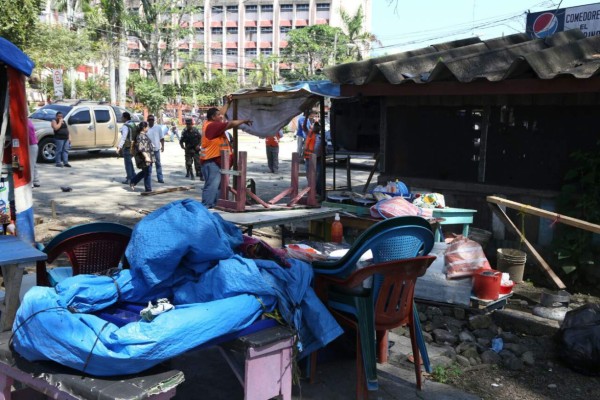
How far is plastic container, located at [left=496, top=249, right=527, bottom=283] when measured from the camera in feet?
23.1

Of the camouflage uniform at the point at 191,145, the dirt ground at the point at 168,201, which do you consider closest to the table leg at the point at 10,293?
the dirt ground at the point at 168,201

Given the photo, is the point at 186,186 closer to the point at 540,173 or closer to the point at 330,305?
the point at 540,173

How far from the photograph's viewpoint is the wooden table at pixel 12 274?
3.33 meters

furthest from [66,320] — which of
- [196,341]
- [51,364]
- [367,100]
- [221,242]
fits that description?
[367,100]

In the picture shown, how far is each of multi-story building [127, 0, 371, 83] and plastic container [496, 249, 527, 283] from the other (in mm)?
78857

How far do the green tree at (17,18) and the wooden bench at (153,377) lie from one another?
16.8 m

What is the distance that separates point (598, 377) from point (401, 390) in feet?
6.04

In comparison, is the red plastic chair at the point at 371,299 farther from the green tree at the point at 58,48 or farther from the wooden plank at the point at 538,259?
the green tree at the point at 58,48

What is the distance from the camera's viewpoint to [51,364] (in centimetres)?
297

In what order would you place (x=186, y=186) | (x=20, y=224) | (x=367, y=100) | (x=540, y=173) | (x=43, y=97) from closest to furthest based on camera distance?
1. (x=20, y=224)
2. (x=540, y=173)
3. (x=367, y=100)
4. (x=186, y=186)
5. (x=43, y=97)

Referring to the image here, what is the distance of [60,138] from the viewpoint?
16.6 meters

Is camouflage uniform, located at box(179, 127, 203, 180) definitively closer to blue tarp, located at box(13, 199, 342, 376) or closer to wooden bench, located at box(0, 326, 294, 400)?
blue tarp, located at box(13, 199, 342, 376)

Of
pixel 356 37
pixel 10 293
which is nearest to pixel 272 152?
pixel 10 293

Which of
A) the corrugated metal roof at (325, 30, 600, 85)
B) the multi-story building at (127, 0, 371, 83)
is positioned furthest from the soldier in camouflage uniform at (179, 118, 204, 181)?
the multi-story building at (127, 0, 371, 83)
